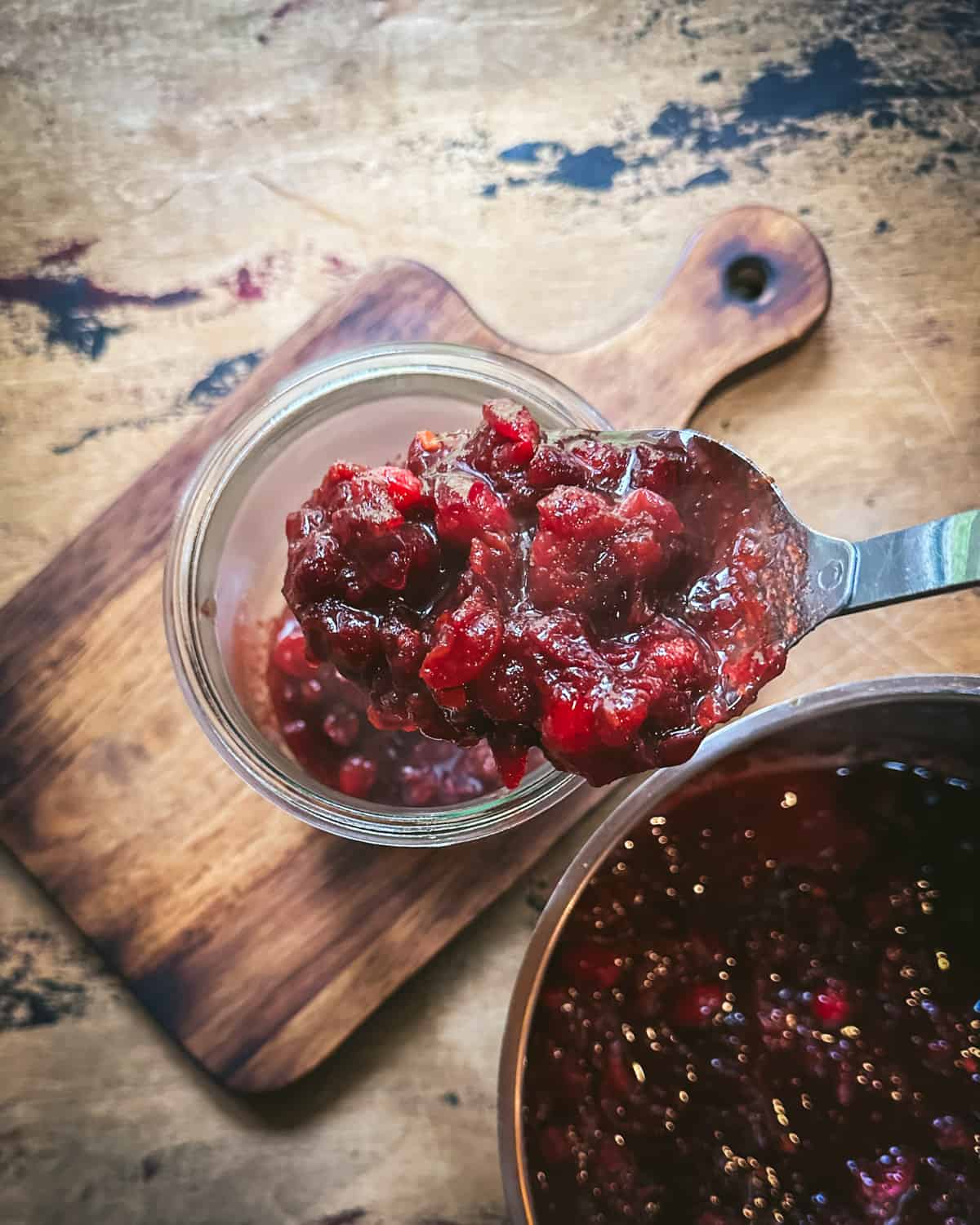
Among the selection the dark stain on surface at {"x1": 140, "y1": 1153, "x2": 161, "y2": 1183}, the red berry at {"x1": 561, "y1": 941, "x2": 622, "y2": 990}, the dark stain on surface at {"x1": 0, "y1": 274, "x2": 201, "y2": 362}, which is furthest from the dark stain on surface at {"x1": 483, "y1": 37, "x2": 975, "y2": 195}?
the dark stain on surface at {"x1": 140, "y1": 1153, "x2": 161, "y2": 1183}

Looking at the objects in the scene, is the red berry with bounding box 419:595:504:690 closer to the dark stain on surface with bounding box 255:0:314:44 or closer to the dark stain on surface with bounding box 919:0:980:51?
the dark stain on surface with bounding box 255:0:314:44

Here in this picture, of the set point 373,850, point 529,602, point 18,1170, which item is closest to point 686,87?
point 529,602

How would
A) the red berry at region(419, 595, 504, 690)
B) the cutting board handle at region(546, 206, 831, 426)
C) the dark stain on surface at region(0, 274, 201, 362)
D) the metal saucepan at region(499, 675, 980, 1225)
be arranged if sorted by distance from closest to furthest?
the red berry at region(419, 595, 504, 690) → the metal saucepan at region(499, 675, 980, 1225) → the cutting board handle at region(546, 206, 831, 426) → the dark stain on surface at region(0, 274, 201, 362)

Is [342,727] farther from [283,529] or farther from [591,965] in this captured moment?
[591,965]

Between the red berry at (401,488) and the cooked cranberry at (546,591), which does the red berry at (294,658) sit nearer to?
the cooked cranberry at (546,591)

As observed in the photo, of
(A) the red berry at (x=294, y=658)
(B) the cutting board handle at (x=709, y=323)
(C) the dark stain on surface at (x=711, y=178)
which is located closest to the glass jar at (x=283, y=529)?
(A) the red berry at (x=294, y=658)

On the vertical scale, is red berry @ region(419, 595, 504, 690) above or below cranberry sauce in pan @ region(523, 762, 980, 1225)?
above
